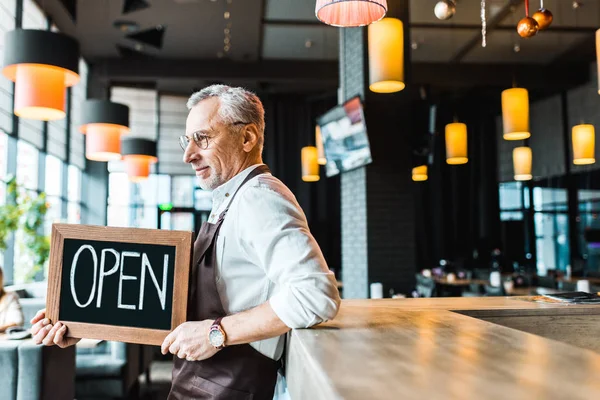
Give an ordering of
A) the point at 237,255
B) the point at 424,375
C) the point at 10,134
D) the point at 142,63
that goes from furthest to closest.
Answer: the point at 142,63
the point at 10,134
the point at 237,255
the point at 424,375

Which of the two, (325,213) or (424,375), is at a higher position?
(325,213)

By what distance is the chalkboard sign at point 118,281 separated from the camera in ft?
4.44

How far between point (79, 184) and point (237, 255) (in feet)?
32.1

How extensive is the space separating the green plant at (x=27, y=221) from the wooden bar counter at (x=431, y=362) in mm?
4736

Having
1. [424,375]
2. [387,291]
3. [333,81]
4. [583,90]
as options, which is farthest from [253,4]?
[424,375]

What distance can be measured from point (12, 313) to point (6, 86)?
3.65 meters

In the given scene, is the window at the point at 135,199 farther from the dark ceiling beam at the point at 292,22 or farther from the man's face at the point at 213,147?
the man's face at the point at 213,147

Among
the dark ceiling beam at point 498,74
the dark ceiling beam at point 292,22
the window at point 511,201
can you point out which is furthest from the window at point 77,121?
the window at point 511,201

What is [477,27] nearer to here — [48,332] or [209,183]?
[209,183]

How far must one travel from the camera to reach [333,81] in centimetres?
992

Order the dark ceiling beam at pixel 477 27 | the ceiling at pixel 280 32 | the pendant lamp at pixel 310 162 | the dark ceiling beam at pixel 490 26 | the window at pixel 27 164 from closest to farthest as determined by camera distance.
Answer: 1. the dark ceiling beam at pixel 490 26
2. the window at pixel 27 164
3. the ceiling at pixel 280 32
4. the dark ceiling beam at pixel 477 27
5. the pendant lamp at pixel 310 162

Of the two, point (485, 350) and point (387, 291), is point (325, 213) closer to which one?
point (387, 291)

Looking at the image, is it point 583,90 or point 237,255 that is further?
point 583,90

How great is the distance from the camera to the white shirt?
1194 mm
